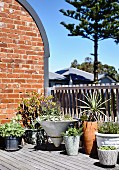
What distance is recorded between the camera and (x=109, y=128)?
4.41 metres

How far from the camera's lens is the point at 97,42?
20516mm

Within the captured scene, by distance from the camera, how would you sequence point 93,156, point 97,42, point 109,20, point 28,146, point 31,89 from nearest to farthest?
1. point 93,156
2. point 28,146
3. point 31,89
4. point 109,20
5. point 97,42

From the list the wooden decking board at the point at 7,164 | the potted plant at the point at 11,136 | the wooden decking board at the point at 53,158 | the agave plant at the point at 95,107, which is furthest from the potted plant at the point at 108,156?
the potted plant at the point at 11,136

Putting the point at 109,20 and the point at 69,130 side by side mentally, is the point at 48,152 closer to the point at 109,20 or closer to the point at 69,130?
the point at 69,130

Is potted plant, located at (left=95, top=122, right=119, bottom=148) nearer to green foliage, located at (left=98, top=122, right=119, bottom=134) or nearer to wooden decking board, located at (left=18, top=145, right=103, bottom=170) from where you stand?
green foliage, located at (left=98, top=122, right=119, bottom=134)

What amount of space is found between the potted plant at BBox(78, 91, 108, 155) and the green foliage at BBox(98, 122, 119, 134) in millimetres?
137

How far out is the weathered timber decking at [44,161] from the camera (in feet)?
12.9

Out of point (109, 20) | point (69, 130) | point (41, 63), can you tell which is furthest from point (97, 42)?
point (69, 130)

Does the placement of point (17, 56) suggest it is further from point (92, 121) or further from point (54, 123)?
point (92, 121)

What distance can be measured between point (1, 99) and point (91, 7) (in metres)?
15.3

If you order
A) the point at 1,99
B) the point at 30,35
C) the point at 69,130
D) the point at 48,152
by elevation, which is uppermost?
the point at 30,35

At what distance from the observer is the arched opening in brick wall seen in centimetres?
560

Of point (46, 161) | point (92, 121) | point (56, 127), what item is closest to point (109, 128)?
point (92, 121)

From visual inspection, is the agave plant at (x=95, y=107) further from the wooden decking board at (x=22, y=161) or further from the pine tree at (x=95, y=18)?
the pine tree at (x=95, y=18)
